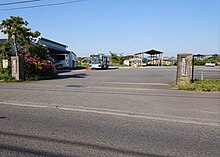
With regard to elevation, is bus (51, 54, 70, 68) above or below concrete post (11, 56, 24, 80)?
above

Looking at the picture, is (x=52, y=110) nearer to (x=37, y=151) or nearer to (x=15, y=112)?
(x=15, y=112)

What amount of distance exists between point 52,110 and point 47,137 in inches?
85.4

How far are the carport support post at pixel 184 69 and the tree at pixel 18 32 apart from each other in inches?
486

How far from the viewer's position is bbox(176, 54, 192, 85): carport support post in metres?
11.4

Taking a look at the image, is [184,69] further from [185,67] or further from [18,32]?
[18,32]

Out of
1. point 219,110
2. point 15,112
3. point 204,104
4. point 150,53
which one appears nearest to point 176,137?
point 219,110

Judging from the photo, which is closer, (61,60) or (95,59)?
(61,60)

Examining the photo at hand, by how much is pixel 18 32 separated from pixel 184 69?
1310 centimetres

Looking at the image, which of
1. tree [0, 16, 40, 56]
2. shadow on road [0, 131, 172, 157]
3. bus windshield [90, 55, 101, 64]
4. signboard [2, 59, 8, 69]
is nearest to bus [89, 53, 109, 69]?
bus windshield [90, 55, 101, 64]

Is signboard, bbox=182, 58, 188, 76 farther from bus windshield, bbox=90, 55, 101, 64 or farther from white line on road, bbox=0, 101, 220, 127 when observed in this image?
bus windshield, bbox=90, 55, 101, 64

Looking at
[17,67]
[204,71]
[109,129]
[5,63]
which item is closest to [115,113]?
[109,129]

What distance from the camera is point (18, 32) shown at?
1617 centimetres

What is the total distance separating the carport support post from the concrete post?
36.8ft

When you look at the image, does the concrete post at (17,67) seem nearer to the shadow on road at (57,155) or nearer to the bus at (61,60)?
the shadow on road at (57,155)
